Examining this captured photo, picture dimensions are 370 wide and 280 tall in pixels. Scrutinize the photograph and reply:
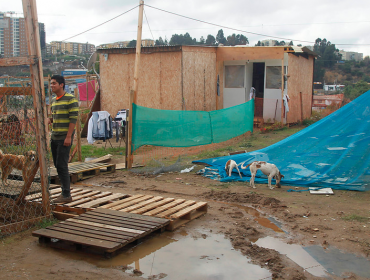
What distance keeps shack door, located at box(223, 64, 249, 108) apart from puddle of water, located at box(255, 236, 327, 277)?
1371cm

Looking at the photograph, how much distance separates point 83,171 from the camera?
8.24m

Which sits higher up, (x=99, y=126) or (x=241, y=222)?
(x=99, y=126)

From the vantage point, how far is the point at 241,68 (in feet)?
59.2

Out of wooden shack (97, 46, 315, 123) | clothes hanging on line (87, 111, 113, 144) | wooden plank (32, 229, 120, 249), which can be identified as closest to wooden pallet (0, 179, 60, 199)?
wooden plank (32, 229, 120, 249)

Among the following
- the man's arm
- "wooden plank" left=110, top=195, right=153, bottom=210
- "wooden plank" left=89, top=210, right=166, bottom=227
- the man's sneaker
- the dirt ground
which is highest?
the man's arm

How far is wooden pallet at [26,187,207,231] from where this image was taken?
5270 mm

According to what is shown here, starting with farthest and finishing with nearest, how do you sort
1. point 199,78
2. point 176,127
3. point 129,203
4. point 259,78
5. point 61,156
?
1. point 259,78
2. point 199,78
3. point 176,127
4. point 129,203
5. point 61,156

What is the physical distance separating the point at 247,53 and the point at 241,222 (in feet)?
41.5

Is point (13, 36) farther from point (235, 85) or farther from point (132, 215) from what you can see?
point (235, 85)

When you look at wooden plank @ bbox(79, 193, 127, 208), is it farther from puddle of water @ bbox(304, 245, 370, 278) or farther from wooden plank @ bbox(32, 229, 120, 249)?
puddle of water @ bbox(304, 245, 370, 278)

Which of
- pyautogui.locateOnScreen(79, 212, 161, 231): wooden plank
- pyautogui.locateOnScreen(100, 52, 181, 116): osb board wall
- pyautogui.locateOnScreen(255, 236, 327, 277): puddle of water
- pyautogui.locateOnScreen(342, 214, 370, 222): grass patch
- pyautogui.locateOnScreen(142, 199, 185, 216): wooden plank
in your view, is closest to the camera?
pyautogui.locateOnScreen(255, 236, 327, 277): puddle of water

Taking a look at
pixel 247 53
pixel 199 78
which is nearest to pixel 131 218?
pixel 199 78

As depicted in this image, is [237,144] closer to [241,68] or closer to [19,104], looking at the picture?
[241,68]

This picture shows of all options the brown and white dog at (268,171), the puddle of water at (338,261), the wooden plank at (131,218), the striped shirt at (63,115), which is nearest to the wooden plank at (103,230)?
the wooden plank at (131,218)
